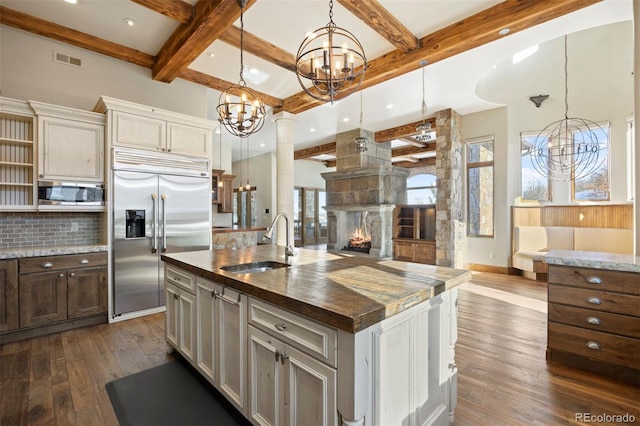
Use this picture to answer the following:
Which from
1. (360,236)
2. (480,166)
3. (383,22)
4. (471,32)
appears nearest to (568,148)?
(480,166)

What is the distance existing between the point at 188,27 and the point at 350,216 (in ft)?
19.8

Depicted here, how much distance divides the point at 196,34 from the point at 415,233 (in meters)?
6.16

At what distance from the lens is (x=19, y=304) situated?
2.85m

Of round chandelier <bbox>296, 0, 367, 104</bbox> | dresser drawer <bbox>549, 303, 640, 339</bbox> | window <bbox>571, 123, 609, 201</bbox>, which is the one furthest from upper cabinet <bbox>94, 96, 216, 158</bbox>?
window <bbox>571, 123, 609, 201</bbox>

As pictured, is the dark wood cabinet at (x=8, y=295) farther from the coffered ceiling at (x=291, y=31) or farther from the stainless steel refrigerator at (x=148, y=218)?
the coffered ceiling at (x=291, y=31)

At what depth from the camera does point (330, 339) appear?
1142 mm

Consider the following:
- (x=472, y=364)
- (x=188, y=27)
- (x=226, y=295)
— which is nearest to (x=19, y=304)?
(x=226, y=295)

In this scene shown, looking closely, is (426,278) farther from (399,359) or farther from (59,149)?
(59,149)

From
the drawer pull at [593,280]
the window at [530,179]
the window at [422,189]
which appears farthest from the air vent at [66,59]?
the window at [422,189]

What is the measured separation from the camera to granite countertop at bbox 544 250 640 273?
6.92 feet

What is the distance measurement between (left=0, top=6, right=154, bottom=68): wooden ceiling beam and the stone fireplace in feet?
15.2

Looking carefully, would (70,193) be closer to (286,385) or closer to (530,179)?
(286,385)

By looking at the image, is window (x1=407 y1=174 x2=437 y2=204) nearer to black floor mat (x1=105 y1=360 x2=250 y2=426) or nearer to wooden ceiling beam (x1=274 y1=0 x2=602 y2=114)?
wooden ceiling beam (x1=274 y1=0 x2=602 y2=114)

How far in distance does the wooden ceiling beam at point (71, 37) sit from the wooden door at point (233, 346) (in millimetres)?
3704
